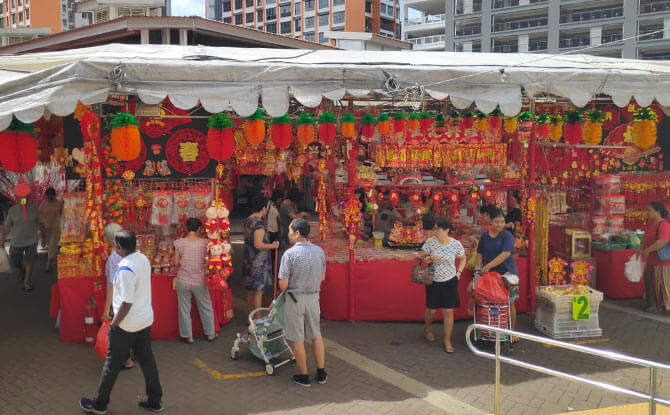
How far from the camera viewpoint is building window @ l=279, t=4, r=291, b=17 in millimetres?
80312

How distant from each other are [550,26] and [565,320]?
52989mm

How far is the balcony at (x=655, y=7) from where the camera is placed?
46.5m

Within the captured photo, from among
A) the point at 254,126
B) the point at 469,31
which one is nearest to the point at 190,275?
the point at 254,126

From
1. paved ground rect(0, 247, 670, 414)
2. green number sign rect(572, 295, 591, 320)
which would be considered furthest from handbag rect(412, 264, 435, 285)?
green number sign rect(572, 295, 591, 320)

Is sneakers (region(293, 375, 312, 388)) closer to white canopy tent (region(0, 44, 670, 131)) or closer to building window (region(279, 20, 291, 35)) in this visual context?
white canopy tent (region(0, 44, 670, 131))

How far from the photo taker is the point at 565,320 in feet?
22.6

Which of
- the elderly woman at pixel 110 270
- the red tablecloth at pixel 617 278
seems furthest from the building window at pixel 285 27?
the elderly woman at pixel 110 270

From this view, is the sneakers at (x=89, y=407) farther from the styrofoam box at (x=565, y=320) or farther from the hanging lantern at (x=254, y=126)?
the styrofoam box at (x=565, y=320)

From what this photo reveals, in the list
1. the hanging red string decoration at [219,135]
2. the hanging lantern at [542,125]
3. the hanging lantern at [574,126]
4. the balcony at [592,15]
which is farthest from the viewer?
the balcony at [592,15]

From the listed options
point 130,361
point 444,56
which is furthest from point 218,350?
point 444,56

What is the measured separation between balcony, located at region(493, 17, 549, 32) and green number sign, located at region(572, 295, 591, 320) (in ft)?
177

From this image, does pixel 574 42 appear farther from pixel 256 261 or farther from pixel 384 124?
pixel 256 261

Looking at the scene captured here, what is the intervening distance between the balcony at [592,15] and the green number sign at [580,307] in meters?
52.1

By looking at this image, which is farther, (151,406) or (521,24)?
(521,24)
